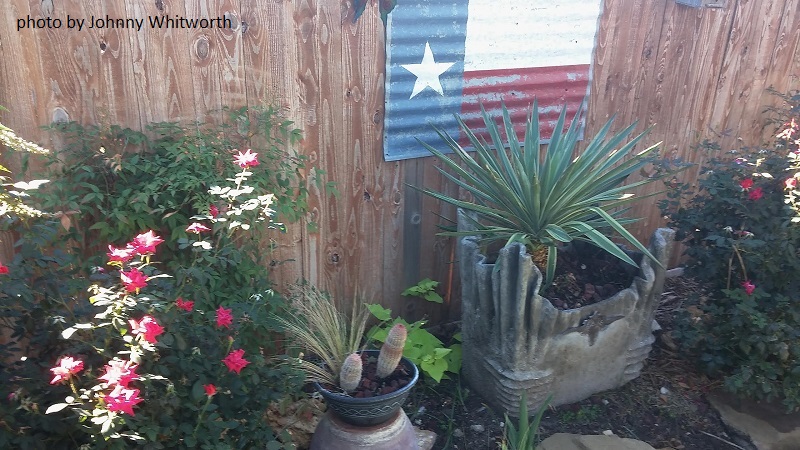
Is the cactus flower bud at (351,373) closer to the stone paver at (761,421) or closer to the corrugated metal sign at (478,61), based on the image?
the corrugated metal sign at (478,61)

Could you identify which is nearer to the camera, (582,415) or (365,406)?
(365,406)

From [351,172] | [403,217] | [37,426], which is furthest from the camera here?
[403,217]

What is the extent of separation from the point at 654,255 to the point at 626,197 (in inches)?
13.6

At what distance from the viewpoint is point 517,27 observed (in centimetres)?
319

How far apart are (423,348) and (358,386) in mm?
752

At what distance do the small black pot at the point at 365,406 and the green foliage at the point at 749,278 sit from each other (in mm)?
1659

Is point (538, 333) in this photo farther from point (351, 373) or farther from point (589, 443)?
point (351, 373)

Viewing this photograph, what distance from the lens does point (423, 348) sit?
3068 millimetres

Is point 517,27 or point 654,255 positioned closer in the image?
point 654,255

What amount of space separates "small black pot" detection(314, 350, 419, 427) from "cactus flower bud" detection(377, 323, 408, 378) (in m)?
0.10

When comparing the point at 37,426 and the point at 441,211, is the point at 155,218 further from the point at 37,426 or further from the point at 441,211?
the point at 441,211

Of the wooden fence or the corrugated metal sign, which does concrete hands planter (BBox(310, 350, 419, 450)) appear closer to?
the wooden fence

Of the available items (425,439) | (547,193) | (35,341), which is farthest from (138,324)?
(547,193)

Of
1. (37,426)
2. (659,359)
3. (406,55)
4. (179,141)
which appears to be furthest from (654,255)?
(37,426)
